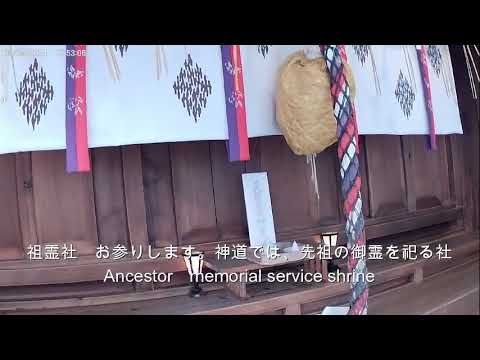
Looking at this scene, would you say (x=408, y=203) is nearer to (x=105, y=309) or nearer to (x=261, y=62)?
(x=261, y=62)

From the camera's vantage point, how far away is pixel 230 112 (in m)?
2.27

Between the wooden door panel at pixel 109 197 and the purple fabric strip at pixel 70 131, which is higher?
the purple fabric strip at pixel 70 131

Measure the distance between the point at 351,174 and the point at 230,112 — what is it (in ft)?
4.01

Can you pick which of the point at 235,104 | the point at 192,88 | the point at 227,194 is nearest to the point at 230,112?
the point at 235,104

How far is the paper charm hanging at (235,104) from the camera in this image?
7.41 feet

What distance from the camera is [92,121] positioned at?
2.05 m

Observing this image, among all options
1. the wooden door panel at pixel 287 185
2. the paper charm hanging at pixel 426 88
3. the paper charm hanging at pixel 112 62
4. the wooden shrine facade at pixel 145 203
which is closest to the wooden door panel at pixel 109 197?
the wooden shrine facade at pixel 145 203

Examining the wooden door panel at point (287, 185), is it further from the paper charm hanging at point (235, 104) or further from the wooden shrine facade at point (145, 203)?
the paper charm hanging at point (235, 104)

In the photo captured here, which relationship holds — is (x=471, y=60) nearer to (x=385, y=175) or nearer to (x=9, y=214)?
(x=385, y=175)

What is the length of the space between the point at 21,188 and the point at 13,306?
80 cm

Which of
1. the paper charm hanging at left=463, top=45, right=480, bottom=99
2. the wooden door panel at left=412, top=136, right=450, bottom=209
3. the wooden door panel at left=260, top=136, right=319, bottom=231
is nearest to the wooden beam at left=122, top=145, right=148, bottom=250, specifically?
the wooden door panel at left=260, top=136, right=319, bottom=231

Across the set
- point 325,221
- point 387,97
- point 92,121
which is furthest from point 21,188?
point 387,97

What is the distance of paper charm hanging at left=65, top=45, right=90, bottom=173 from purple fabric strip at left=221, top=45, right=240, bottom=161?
863 mm

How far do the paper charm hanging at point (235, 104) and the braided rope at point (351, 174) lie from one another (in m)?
1.07
